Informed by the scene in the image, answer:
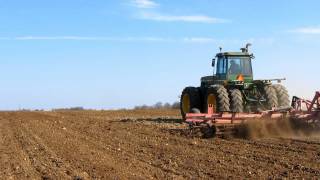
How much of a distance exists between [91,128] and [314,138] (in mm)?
7202

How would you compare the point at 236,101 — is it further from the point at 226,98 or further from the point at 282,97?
the point at 282,97

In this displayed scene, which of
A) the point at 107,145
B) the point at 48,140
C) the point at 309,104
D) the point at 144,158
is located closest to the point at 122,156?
the point at 144,158

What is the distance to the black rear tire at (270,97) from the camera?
18.1 meters

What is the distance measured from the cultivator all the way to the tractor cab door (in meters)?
4.52

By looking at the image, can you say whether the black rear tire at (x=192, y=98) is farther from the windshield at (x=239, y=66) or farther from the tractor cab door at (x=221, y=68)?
the windshield at (x=239, y=66)

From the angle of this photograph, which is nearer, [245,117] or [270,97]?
[245,117]

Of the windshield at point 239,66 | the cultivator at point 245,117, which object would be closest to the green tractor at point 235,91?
the windshield at point 239,66

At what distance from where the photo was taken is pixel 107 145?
13.2 meters

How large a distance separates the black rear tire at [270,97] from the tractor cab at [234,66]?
1.12m

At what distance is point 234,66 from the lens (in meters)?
19.7

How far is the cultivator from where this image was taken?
14.6 metres

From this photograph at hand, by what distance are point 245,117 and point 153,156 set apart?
443 cm

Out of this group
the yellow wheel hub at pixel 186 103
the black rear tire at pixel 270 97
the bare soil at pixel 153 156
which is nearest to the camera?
the bare soil at pixel 153 156

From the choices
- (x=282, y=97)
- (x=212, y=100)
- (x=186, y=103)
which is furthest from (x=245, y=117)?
(x=186, y=103)
